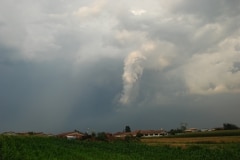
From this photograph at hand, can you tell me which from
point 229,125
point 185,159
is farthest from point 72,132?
point 185,159

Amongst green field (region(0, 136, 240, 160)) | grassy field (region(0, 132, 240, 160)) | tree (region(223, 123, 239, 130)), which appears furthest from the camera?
tree (region(223, 123, 239, 130))

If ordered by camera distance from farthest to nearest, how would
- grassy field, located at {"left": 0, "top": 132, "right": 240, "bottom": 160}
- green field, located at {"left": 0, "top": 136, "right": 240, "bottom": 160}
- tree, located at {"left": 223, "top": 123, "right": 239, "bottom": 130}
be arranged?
tree, located at {"left": 223, "top": 123, "right": 239, "bottom": 130}, grassy field, located at {"left": 0, "top": 132, "right": 240, "bottom": 160}, green field, located at {"left": 0, "top": 136, "right": 240, "bottom": 160}

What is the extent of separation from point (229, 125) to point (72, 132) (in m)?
69.2

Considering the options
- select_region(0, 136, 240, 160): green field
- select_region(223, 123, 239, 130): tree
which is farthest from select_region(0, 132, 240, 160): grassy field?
select_region(223, 123, 239, 130): tree

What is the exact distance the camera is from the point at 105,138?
332 ft

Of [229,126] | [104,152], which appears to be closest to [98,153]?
[104,152]

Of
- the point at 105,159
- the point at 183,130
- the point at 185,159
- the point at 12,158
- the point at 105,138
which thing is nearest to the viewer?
the point at 12,158

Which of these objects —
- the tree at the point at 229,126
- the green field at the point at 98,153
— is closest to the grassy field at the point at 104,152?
the green field at the point at 98,153

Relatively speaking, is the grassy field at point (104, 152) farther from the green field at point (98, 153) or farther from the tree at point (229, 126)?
the tree at point (229, 126)

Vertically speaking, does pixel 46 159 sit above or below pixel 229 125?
below

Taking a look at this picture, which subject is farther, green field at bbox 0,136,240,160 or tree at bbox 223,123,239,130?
tree at bbox 223,123,239,130

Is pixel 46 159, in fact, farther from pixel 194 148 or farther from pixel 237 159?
pixel 194 148

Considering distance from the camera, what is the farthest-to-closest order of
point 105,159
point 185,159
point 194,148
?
point 194,148, point 185,159, point 105,159

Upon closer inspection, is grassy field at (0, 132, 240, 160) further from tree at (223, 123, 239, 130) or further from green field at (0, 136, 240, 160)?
tree at (223, 123, 239, 130)
